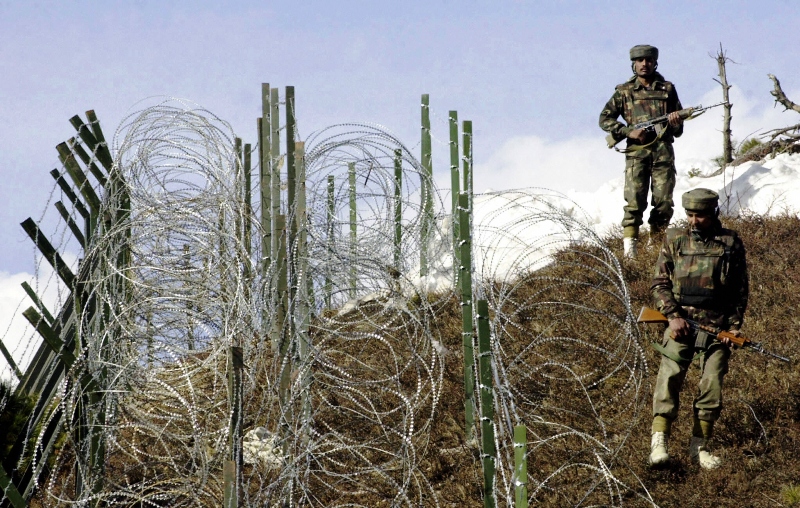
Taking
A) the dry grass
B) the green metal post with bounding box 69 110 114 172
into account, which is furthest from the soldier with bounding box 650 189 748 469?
the green metal post with bounding box 69 110 114 172

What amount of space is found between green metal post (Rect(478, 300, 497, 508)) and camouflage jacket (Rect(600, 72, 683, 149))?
4651mm

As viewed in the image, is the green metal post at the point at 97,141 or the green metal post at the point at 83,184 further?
the green metal post at the point at 97,141

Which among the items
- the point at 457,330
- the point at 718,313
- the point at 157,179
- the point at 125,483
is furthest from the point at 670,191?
the point at 125,483

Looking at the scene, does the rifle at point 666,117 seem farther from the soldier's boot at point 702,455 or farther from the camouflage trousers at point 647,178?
the soldier's boot at point 702,455

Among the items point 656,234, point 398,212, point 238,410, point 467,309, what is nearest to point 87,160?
point 467,309

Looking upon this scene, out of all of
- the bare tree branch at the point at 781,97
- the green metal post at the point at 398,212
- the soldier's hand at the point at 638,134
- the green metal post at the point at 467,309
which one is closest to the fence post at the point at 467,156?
the green metal post at the point at 398,212

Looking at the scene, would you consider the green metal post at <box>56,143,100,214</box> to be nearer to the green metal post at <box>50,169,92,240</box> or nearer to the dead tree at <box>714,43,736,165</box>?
the green metal post at <box>50,169,92,240</box>

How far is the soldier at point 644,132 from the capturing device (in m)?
10.5

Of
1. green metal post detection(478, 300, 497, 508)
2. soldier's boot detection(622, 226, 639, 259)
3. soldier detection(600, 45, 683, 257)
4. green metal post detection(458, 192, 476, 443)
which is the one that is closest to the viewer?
green metal post detection(478, 300, 497, 508)

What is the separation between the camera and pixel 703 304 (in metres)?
7.16

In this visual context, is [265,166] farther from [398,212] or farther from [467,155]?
[398,212]

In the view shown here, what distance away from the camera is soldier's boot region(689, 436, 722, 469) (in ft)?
23.7

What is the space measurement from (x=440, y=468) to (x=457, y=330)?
259 cm

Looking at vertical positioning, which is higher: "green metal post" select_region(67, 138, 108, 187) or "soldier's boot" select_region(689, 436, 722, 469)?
"green metal post" select_region(67, 138, 108, 187)
